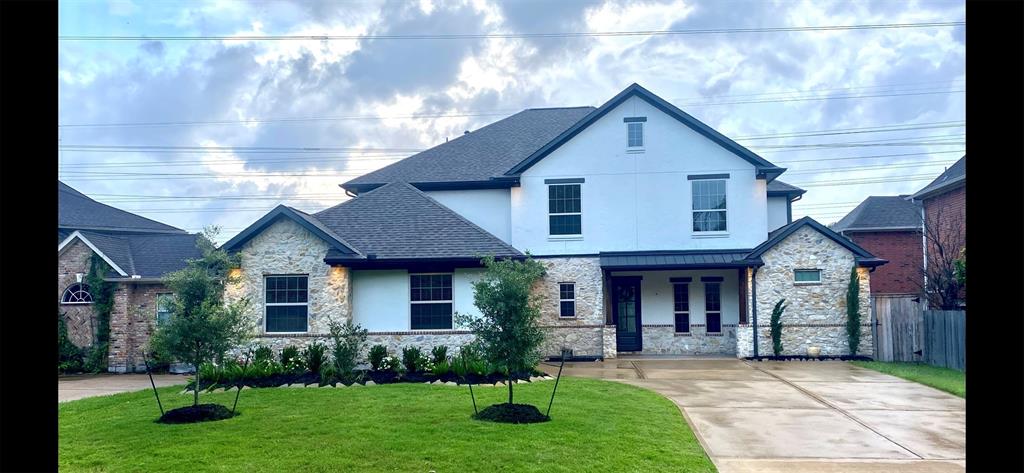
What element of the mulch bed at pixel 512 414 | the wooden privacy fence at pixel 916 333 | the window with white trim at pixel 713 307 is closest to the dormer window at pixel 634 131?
the window with white trim at pixel 713 307

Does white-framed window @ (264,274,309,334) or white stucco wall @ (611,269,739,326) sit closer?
white-framed window @ (264,274,309,334)

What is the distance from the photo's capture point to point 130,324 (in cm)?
1927

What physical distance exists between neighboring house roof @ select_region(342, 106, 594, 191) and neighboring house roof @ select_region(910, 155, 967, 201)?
12679mm

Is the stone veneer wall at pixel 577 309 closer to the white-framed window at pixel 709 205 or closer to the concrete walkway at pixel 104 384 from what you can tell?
the white-framed window at pixel 709 205

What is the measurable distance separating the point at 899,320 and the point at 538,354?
42.1ft

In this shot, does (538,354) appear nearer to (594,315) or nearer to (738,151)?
(594,315)

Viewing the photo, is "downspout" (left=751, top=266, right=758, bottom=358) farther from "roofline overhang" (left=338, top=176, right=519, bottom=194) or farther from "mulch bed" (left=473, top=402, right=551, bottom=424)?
"mulch bed" (left=473, top=402, right=551, bottom=424)

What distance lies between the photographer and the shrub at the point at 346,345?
14875 mm

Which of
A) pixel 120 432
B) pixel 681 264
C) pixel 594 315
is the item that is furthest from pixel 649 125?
pixel 120 432

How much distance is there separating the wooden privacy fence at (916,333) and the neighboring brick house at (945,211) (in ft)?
7.25

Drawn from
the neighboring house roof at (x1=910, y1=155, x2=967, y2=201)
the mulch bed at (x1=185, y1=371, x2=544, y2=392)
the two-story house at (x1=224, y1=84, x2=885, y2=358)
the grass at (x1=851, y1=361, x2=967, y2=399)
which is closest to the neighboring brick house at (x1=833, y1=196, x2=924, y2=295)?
the neighboring house roof at (x1=910, y1=155, x2=967, y2=201)

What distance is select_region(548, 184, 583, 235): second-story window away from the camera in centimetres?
2027

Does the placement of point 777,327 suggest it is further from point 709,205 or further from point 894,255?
point 894,255

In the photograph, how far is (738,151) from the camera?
65.1 feet
